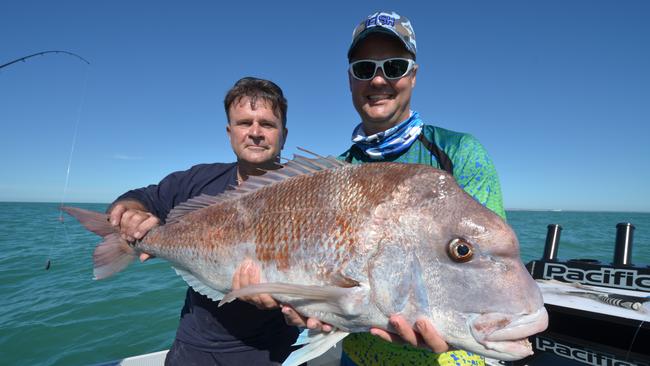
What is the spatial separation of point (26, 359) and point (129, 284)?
4500 mm

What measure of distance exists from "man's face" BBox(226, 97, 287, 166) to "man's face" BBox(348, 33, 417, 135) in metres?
0.85

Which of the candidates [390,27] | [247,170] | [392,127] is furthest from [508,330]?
[247,170]

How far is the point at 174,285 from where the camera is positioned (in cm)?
1048

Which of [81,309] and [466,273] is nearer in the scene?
[466,273]

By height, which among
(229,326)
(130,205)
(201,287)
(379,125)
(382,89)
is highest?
(382,89)

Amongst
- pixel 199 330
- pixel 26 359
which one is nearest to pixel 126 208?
pixel 199 330

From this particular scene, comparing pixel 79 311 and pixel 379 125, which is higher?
pixel 379 125

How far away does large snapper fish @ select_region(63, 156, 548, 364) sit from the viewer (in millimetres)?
1366

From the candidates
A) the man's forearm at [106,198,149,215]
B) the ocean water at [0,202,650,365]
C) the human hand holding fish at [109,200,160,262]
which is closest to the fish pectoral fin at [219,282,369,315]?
the human hand holding fish at [109,200,160,262]

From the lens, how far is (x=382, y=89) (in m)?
2.07

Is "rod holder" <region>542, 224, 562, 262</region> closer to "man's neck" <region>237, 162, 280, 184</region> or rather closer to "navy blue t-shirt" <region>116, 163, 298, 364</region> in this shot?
"navy blue t-shirt" <region>116, 163, 298, 364</region>

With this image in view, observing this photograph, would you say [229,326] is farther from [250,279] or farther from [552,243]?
[552,243]

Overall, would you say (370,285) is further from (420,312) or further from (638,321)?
(638,321)

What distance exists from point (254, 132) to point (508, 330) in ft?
6.97
